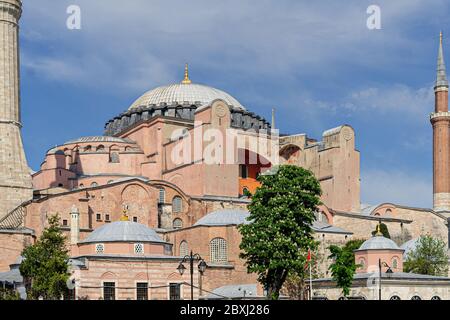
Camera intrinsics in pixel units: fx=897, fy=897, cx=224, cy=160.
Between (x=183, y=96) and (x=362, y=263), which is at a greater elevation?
(x=183, y=96)

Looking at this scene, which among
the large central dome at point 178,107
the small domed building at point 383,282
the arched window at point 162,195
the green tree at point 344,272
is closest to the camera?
the green tree at point 344,272

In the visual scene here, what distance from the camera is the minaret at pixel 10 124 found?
46.6 meters

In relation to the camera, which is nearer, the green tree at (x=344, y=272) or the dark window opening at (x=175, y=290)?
the green tree at (x=344, y=272)

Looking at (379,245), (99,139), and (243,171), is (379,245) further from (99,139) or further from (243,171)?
(99,139)

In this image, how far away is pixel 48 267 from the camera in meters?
32.8

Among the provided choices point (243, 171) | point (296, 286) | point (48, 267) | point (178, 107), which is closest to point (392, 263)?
point (296, 286)

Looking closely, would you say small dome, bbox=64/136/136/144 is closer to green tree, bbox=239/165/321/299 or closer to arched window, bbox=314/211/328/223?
arched window, bbox=314/211/328/223

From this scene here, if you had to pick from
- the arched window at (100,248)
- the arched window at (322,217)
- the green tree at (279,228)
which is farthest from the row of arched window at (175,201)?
the green tree at (279,228)

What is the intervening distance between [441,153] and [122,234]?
1163 inches

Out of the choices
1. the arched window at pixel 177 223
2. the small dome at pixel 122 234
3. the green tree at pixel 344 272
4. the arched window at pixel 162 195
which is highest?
the arched window at pixel 162 195

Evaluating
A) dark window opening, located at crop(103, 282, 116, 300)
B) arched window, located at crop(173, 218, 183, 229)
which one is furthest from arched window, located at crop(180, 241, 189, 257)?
dark window opening, located at crop(103, 282, 116, 300)

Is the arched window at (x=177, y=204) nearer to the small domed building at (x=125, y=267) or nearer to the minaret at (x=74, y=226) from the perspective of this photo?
the minaret at (x=74, y=226)

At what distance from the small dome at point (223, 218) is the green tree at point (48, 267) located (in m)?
10.6

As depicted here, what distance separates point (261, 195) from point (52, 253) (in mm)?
8801
